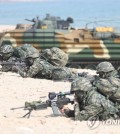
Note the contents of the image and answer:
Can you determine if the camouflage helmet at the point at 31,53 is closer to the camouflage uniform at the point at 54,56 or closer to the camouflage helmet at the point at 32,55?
the camouflage helmet at the point at 32,55

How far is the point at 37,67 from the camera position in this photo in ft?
45.0

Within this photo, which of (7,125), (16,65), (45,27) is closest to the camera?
(7,125)

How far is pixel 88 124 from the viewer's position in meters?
8.75

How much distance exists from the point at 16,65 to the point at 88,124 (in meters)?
6.20

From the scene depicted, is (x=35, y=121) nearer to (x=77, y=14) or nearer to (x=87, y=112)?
(x=87, y=112)

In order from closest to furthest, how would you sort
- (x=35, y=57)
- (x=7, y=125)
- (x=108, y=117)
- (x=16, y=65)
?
(x=7, y=125) → (x=108, y=117) → (x=35, y=57) → (x=16, y=65)

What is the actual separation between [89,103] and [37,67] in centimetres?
496

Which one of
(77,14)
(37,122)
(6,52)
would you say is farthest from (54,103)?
(77,14)

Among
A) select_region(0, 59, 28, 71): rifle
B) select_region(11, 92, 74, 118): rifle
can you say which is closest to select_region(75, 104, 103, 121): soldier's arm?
select_region(11, 92, 74, 118): rifle

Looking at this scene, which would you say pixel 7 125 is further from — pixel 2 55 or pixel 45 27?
pixel 45 27

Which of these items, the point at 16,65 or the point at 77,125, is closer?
the point at 77,125

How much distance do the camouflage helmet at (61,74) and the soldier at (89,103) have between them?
15.4ft

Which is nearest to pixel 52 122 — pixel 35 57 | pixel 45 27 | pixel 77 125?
pixel 77 125

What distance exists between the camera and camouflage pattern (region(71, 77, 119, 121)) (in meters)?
8.87
